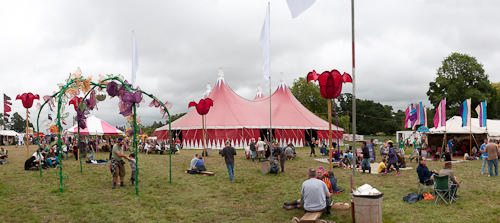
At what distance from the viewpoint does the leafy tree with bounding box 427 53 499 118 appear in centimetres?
3004

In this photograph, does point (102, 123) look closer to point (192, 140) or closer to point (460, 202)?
point (192, 140)

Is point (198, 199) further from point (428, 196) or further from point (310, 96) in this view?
point (310, 96)

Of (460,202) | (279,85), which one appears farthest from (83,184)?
(279,85)

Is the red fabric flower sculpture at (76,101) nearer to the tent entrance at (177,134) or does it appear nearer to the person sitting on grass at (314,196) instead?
the person sitting on grass at (314,196)

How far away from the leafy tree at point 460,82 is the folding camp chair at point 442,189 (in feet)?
89.1

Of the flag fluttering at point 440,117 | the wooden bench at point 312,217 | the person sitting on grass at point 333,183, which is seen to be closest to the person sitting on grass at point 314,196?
the wooden bench at point 312,217

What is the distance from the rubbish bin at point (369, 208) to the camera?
16.4 feet

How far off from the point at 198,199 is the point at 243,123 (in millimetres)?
16047

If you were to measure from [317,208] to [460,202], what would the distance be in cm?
333

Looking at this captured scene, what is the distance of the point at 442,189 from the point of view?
6.63m

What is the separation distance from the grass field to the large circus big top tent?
1247 cm

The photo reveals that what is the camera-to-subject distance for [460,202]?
664 centimetres

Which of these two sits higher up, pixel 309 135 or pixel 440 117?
pixel 440 117

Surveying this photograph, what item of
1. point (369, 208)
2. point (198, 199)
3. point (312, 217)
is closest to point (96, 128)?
point (198, 199)
